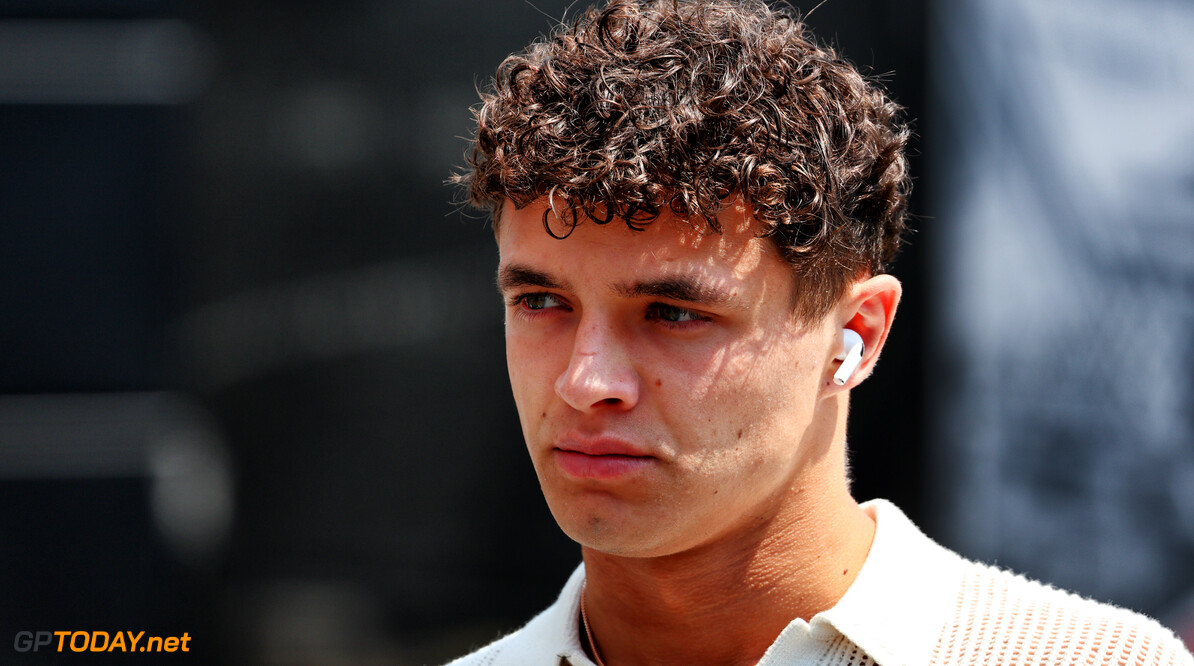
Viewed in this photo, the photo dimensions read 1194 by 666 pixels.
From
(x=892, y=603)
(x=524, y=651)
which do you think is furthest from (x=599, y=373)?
(x=524, y=651)

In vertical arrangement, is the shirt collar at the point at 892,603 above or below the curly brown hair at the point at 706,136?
below

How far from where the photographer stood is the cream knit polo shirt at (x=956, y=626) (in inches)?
81.4

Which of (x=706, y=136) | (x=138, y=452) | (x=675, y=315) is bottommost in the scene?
(x=138, y=452)

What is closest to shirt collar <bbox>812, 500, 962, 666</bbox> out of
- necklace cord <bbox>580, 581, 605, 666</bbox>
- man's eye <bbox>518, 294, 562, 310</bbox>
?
necklace cord <bbox>580, 581, 605, 666</bbox>

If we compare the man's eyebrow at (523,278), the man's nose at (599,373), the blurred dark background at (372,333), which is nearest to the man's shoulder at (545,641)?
the man's nose at (599,373)

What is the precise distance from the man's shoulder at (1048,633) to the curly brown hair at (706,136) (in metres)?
0.67

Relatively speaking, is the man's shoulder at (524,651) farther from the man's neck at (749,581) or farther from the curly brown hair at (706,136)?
the curly brown hair at (706,136)

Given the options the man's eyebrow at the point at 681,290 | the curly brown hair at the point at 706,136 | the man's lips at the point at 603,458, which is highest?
the curly brown hair at the point at 706,136

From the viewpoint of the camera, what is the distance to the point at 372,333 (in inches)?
230

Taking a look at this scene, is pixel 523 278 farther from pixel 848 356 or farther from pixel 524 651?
pixel 524 651

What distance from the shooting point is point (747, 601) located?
88.0 inches

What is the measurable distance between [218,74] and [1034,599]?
196 inches

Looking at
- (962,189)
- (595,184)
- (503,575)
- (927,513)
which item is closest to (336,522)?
(503,575)

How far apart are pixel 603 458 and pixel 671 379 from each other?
20cm
